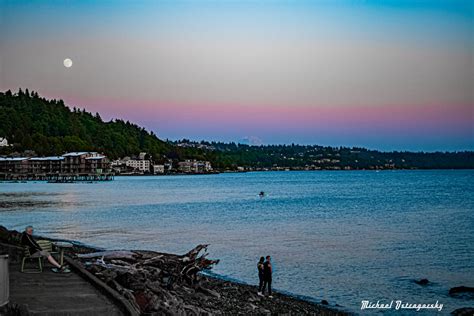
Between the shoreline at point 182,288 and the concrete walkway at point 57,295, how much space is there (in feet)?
2.95

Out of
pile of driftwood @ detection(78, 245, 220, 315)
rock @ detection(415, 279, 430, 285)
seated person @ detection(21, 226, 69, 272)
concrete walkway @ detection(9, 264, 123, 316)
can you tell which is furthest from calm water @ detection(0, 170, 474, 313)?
concrete walkway @ detection(9, 264, 123, 316)

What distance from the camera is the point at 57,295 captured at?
11125 mm

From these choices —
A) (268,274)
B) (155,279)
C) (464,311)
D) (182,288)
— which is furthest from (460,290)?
(155,279)

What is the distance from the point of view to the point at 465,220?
54.7 metres

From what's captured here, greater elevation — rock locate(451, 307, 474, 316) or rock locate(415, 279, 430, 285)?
rock locate(451, 307, 474, 316)

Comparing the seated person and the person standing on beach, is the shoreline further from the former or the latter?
the seated person

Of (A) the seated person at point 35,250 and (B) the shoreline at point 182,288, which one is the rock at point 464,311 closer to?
(B) the shoreline at point 182,288

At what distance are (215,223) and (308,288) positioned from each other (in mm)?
29446

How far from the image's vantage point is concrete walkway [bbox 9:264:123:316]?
393 inches

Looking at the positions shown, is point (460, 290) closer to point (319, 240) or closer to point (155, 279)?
point (155, 279)

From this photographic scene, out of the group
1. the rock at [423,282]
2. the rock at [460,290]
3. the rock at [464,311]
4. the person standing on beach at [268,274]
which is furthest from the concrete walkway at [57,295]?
the rock at [423,282]

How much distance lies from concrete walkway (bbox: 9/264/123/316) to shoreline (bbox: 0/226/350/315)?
900 millimetres

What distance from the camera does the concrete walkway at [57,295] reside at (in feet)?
32.8

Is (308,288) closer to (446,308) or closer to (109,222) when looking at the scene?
(446,308)
